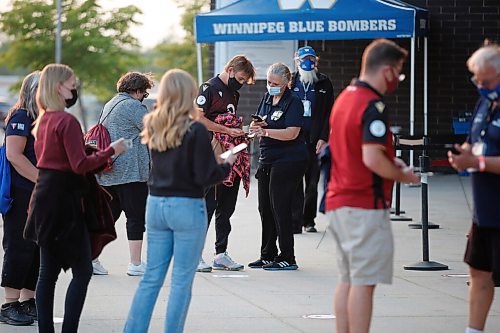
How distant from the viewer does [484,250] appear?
6762 millimetres

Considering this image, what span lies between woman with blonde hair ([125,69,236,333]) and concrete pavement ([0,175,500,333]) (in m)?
1.20

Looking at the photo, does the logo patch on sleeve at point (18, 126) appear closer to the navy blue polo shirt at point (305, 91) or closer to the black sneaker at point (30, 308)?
the black sneaker at point (30, 308)

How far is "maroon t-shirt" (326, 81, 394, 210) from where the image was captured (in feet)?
20.3

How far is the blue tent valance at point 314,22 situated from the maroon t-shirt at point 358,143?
36.6 ft

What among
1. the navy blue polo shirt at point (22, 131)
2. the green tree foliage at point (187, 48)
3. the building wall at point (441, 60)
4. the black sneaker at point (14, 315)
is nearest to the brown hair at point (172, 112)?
the navy blue polo shirt at point (22, 131)

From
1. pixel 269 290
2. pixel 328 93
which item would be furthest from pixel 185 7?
pixel 269 290

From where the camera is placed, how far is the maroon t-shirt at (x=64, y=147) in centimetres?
694

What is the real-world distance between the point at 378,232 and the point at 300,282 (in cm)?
371

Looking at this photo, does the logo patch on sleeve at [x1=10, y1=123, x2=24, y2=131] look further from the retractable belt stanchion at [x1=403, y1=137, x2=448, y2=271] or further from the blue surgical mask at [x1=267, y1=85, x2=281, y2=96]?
the retractable belt stanchion at [x1=403, y1=137, x2=448, y2=271]

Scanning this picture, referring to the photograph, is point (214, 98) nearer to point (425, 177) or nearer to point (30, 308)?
point (425, 177)

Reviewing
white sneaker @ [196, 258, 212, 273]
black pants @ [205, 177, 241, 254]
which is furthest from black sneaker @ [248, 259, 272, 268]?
white sneaker @ [196, 258, 212, 273]

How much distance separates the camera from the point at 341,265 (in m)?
6.58

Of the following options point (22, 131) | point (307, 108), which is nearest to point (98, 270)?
point (22, 131)

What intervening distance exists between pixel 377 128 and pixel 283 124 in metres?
4.21
